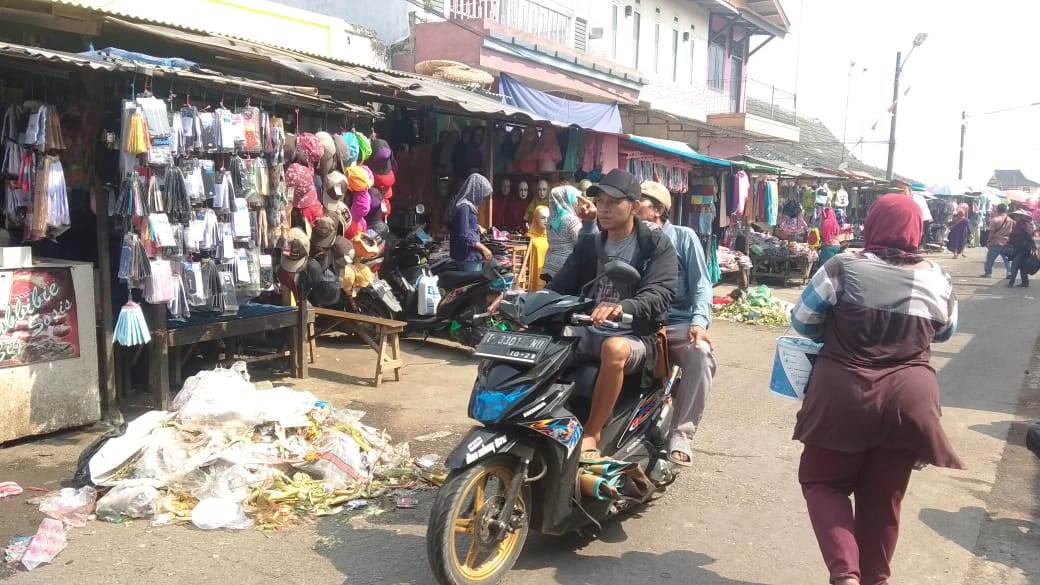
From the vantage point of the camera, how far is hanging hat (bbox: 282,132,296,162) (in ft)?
21.7

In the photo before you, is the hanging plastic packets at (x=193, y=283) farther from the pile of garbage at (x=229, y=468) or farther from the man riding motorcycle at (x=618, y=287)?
the man riding motorcycle at (x=618, y=287)

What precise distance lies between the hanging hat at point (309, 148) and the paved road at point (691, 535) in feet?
6.68

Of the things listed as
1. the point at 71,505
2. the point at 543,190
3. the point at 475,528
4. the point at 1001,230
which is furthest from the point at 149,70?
the point at 1001,230

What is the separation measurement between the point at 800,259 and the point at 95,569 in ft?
51.1

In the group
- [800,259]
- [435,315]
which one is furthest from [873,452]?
[800,259]

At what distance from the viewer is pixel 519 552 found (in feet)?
12.3

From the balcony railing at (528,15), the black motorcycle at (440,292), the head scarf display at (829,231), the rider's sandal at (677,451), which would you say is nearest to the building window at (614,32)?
the balcony railing at (528,15)

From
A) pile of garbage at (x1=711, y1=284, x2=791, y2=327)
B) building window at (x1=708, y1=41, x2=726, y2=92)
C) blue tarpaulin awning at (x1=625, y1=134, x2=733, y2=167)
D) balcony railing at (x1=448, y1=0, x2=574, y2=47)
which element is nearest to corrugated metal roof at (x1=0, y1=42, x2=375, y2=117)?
blue tarpaulin awning at (x1=625, y1=134, x2=733, y2=167)

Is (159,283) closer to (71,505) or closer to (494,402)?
(71,505)

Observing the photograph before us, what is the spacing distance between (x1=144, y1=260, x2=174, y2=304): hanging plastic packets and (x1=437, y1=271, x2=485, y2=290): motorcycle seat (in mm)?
3846

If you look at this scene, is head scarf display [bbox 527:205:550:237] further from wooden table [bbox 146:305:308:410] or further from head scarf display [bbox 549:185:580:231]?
wooden table [bbox 146:305:308:410]

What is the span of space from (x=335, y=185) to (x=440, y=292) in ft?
7.15

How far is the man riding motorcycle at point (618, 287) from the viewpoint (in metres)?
4.02

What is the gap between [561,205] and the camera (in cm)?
839
